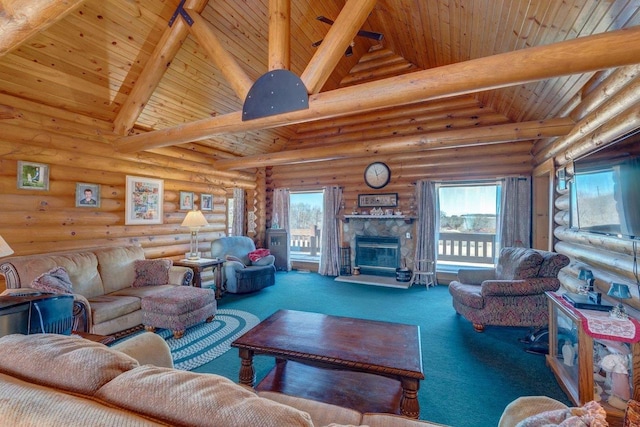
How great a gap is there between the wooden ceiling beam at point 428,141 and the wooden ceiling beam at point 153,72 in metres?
2.14

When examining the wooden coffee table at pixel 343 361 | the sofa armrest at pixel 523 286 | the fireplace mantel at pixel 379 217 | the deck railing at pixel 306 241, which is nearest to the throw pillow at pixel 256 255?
the fireplace mantel at pixel 379 217

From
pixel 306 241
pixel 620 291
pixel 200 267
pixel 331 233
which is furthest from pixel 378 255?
pixel 620 291

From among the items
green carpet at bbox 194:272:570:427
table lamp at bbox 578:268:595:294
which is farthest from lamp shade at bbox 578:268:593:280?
green carpet at bbox 194:272:570:427

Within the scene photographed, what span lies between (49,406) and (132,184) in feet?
15.1

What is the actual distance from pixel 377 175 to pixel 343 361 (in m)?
5.02

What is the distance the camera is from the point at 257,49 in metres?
4.51

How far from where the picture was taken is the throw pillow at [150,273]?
3896mm

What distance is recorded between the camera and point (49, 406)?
70cm

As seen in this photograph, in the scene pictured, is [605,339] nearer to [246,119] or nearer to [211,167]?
[246,119]

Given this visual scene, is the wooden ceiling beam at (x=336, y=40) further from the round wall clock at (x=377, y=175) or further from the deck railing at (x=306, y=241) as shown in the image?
the deck railing at (x=306, y=241)

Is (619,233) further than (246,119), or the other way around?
(246,119)

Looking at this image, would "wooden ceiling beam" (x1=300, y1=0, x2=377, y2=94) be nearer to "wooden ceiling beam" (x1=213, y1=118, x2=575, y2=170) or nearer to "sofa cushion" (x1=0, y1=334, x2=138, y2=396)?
"wooden ceiling beam" (x1=213, y1=118, x2=575, y2=170)

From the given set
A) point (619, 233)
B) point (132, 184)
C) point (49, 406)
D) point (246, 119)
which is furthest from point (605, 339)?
point (132, 184)

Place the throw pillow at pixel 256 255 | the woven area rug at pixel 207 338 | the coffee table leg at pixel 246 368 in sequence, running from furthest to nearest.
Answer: the throw pillow at pixel 256 255 < the woven area rug at pixel 207 338 < the coffee table leg at pixel 246 368
